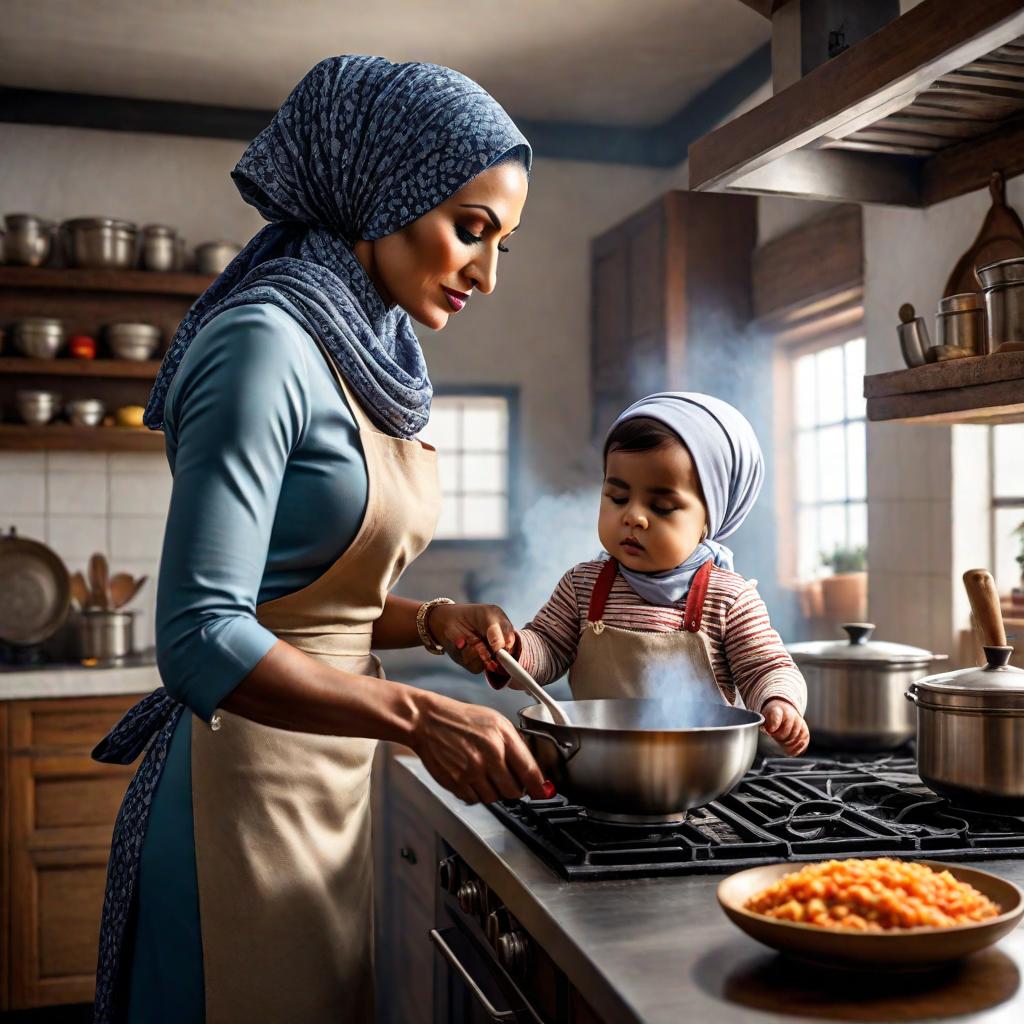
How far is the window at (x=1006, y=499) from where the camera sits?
256 cm

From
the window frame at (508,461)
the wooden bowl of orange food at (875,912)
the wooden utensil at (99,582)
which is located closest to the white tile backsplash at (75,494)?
the wooden utensil at (99,582)

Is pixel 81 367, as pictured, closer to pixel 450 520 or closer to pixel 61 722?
pixel 61 722

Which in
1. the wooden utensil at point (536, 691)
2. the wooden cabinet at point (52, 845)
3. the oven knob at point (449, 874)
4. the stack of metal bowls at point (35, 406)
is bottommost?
the wooden cabinet at point (52, 845)

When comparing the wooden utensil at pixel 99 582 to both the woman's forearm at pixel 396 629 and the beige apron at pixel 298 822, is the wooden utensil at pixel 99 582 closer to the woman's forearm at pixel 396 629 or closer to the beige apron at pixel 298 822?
the woman's forearm at pixel 396 629

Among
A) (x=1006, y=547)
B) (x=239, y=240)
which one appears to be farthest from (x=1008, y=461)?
(x=239, y=240)

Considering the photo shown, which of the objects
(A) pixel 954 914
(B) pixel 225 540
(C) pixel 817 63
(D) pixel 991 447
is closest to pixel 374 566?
(B) pixel 225 540

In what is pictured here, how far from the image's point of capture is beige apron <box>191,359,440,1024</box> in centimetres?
126

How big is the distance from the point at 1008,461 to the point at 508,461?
2630mm

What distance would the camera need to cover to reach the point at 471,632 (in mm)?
1533

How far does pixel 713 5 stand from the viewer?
3559mm

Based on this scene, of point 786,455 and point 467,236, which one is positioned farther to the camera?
point 786,455

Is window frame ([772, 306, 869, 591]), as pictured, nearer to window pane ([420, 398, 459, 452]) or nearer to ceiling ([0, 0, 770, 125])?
ceiling ([0, 0, 770, 125])

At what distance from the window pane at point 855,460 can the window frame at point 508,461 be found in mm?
1673

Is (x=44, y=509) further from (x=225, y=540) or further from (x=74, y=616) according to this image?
(x=225, y=540)
